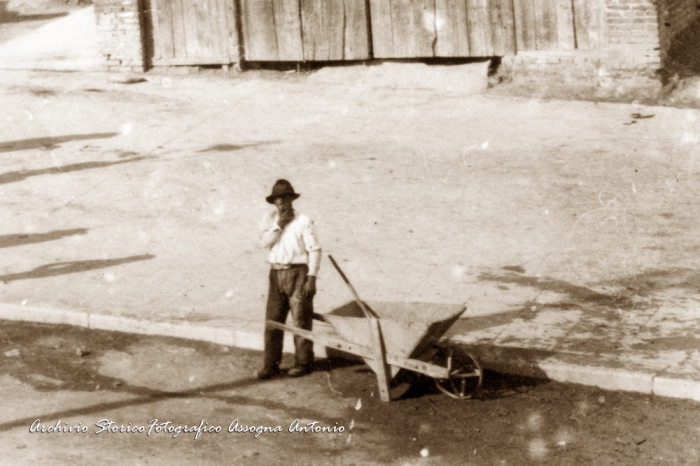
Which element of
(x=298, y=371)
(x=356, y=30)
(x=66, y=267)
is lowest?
(x=298, y=371)

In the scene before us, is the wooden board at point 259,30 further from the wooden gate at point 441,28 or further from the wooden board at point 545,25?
the wooden board at point 545,25

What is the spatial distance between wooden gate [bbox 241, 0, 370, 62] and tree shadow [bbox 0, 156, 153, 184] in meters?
4.34

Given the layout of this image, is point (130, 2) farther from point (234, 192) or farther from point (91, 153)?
point (234, 192)

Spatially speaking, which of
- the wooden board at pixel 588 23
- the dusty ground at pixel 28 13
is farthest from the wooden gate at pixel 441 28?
the dusty ground at pixel 28 13

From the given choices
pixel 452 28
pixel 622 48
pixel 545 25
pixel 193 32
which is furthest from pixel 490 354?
pixel 193 32

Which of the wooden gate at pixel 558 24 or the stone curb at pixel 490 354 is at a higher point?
the wooden gate at pixel 558 24

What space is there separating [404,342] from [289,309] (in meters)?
1.29

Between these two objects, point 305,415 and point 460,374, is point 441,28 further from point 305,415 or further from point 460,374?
point 305,415

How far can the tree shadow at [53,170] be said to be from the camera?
14086 mm

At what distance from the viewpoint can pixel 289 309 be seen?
29.2 feet

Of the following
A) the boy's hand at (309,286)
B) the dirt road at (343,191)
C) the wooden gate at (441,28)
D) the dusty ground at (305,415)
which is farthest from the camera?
the wooden gate at (441,28)

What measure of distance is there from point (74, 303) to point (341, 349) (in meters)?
3.18

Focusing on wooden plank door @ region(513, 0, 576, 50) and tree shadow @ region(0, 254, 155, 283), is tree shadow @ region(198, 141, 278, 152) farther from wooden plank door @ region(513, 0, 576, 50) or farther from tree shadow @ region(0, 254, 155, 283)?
wooden plank door @ region(513, 0, 576, 50)

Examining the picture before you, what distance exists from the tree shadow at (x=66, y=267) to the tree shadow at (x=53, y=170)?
3.16 meters
